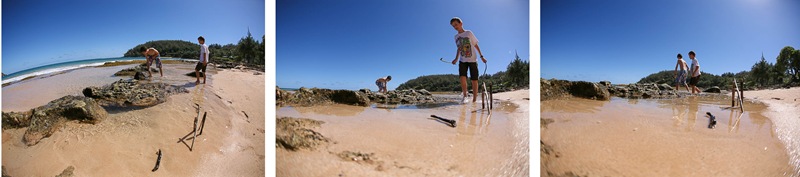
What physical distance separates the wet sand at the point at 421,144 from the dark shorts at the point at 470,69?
22 cm

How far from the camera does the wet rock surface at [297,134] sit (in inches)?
118

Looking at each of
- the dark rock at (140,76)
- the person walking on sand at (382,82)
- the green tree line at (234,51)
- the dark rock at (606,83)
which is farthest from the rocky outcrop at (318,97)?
the dark rock at (606,83)

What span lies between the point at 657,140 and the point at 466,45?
1.34 meters

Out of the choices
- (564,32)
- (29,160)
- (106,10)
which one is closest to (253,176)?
(29,160)

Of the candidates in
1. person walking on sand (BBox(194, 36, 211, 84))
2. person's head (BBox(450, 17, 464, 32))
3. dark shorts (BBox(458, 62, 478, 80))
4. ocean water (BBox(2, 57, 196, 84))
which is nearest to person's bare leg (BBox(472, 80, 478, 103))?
dark shorts (BBox(458, 62, 478, 80))

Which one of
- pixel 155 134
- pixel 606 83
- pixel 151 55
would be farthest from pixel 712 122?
pixel 151 55

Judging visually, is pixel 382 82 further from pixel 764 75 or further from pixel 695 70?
pixel 764 75

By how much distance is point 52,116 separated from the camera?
10.2ft

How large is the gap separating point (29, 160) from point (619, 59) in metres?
4.13

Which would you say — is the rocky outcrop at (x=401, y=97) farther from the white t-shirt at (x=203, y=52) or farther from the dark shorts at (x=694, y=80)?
the dark shorts at (x=694, y=80)

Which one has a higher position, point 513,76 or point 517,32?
point 517,32

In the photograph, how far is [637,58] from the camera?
120 inches

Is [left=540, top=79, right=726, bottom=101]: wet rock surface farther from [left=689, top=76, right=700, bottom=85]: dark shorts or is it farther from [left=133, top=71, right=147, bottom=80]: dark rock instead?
[left=133, top=71, right=147, bottom=80]: dark rock

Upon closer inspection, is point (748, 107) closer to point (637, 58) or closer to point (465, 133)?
point (637, 58)
